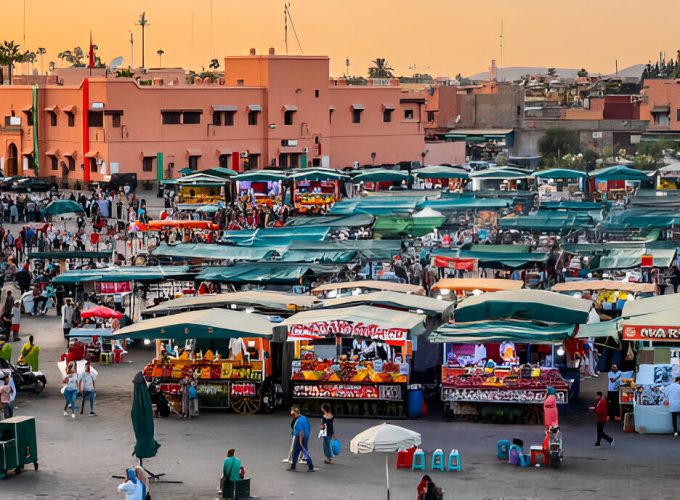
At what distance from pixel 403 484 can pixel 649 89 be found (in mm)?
86686

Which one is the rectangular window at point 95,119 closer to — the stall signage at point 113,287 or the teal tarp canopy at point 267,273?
the teal tarp canopy at point 267,273

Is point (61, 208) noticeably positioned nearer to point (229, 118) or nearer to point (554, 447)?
point (229, 118)

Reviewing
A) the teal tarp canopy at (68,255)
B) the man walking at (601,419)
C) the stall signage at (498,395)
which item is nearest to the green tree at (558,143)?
the teal tarp canopy at (68,255)

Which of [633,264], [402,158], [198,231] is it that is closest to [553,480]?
[633,264]

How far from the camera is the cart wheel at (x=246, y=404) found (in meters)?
23.9

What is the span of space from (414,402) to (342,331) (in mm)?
1649

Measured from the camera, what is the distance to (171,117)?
7400 cm

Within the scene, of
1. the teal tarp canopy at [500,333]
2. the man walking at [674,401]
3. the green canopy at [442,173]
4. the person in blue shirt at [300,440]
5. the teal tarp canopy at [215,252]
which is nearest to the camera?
the person in blue shirt at [300,440]

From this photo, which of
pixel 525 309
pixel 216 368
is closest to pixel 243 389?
pixel 216 368

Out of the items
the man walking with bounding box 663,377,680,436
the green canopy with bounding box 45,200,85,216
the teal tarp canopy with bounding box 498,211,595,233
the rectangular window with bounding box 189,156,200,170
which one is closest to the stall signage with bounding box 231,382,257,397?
the man walking with bounding box 663,377,680,436

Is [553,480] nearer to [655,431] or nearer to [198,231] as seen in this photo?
[655,431]

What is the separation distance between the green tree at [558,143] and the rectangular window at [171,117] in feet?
110

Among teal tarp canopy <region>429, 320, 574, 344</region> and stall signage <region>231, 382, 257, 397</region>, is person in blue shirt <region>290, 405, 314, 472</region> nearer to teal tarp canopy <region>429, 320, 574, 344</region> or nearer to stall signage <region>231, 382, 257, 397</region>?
stall signage <region>231, 382, 257, 397</region>

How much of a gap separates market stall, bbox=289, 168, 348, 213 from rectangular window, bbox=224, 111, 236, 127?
17.8m
